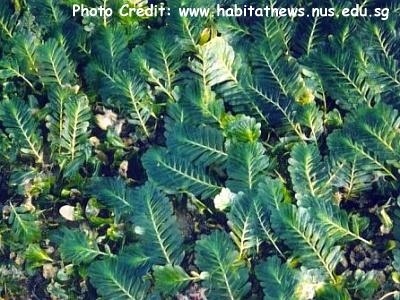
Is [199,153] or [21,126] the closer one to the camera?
[199,153]

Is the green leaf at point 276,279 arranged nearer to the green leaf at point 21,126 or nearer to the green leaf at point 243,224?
the green leaf at point 243,224

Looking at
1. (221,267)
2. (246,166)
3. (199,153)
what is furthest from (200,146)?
(221,267)

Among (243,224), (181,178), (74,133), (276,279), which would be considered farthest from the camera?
(74,133)

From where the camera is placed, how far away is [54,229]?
7.37 feet

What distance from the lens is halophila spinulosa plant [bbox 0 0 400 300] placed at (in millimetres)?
2035

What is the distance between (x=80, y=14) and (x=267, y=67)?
72 cm

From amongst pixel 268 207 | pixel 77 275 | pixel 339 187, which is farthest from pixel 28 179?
pixel 339 187

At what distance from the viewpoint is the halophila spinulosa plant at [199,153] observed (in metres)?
2.04

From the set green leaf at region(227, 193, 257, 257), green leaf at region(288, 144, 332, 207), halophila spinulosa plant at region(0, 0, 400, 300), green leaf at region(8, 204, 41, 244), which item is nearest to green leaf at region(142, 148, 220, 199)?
halophila spinulosa plant at region(0, 0, 400, 300)

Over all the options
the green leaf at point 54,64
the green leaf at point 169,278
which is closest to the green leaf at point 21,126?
the green leaf at point 54,64

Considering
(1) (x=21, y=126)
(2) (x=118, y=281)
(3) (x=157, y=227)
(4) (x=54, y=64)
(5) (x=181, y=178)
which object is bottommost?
(2) (x=118, y=281)

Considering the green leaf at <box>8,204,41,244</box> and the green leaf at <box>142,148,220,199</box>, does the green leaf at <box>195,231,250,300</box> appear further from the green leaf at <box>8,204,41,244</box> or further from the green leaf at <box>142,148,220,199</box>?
the green leaf at <box>8,204,41,244</box>

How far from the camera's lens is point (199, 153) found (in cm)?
218

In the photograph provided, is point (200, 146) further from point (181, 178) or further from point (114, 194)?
point (114, 194)
